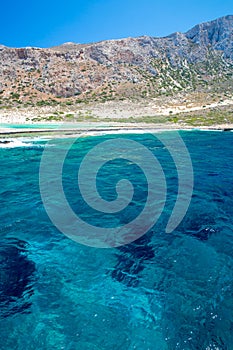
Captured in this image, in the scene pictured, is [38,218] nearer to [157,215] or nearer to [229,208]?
[157,215]

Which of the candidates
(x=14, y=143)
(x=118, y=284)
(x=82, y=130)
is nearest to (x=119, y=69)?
(x=82, y=130)

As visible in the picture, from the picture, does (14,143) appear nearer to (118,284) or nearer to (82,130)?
(82,130)

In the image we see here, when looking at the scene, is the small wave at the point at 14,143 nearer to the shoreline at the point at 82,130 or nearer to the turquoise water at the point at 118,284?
the shoreline at the point at 82,130

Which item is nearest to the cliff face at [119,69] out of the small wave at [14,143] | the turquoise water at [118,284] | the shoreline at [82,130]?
the shoreline at [82,130]

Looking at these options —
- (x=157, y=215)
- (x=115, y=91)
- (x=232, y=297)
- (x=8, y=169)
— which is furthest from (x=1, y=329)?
(x=115, y=91)

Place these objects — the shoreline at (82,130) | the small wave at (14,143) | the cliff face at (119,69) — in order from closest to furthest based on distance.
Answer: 1. the small wave at (14,143)
2. the shoreline at (82,130)
3. the cliff face at (119,69)

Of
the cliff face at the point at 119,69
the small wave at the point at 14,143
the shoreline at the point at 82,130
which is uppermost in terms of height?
the cliff face at the point at 119,69

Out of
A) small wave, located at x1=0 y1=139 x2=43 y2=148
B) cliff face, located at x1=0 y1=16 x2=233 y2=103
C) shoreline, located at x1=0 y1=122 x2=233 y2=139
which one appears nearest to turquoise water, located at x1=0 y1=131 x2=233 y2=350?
small wave, located at x1=0 y1=139 x2=43 y2=148
